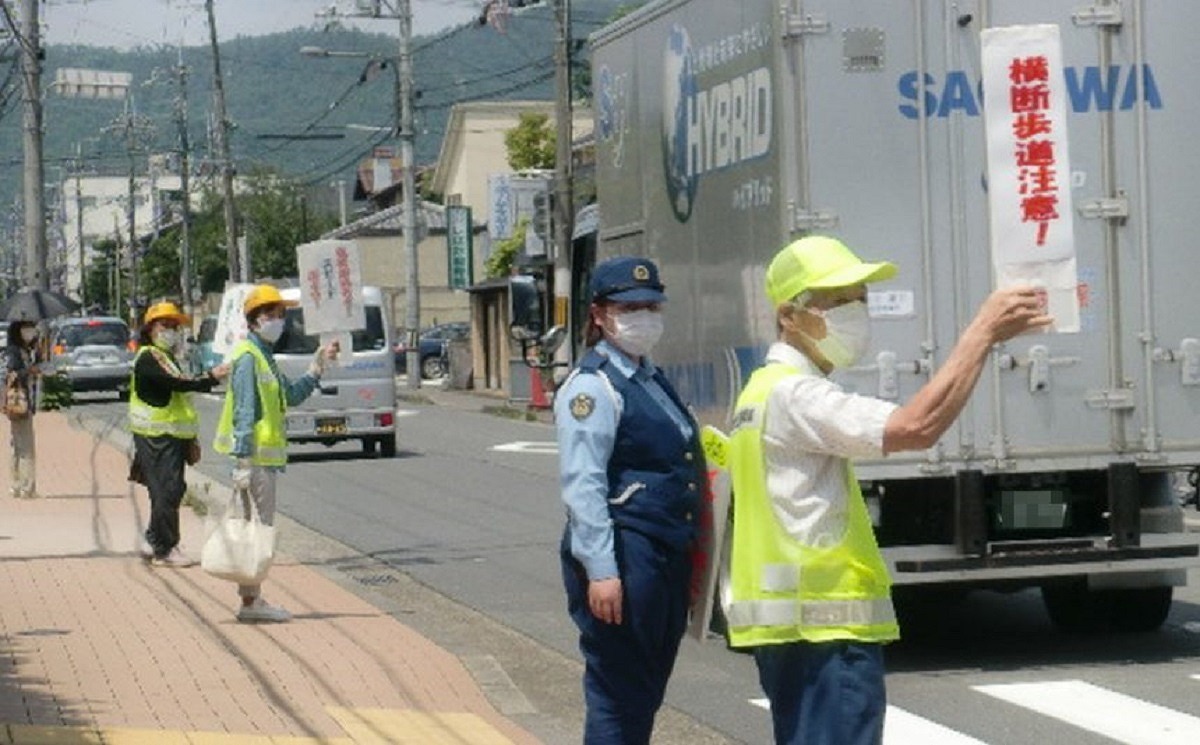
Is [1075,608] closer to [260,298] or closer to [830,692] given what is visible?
[260,298]

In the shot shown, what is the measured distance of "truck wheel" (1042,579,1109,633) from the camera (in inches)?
569

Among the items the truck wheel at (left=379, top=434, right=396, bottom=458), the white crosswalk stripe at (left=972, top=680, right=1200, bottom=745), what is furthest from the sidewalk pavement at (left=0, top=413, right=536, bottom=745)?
the truck wheel at (left=379, top=434, right=396, bottom=458)

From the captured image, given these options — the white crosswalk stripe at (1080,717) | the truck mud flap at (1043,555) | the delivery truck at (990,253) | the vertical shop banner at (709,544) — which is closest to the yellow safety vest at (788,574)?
the vertical shop banner at (709,544)

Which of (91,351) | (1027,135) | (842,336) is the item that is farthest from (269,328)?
(91,351)

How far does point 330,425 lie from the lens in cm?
3141

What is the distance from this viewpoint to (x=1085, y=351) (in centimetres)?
1255

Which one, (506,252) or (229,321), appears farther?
(506,252)

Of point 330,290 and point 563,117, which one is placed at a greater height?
point 563,117

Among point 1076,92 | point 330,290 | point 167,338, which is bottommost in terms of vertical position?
point 167,338

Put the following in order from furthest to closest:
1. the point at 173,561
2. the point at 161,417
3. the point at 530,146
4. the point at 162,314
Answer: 1. the point at 530,146
2. the point at 173,561
3. the point at 161,417
4. the point at 162,314

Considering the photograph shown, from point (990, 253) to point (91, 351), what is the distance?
43600mm

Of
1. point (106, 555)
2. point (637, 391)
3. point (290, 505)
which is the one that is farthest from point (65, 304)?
point (637, 391)

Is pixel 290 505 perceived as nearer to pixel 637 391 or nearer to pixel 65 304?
pixel 65 304

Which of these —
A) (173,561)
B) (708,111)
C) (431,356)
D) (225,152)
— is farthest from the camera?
(431,356)
